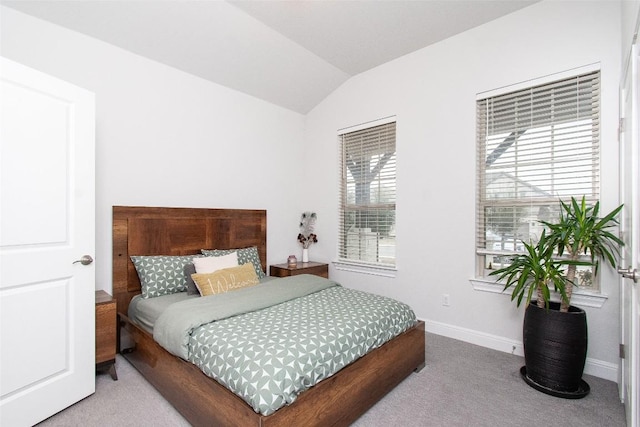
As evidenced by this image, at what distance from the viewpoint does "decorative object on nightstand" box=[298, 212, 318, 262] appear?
14.1 ft

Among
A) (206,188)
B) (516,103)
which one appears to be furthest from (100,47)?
(516,103)

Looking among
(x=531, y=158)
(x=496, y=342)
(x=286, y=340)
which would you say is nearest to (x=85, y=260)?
(x=286, y=340)

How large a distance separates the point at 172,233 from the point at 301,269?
150cm

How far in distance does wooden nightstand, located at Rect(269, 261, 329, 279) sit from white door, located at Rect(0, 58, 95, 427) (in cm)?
201

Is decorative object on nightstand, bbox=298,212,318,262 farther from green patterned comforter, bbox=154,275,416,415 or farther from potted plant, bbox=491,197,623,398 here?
potted plant, bbox=491,197,623,398

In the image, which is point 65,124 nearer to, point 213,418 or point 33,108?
point 33,108

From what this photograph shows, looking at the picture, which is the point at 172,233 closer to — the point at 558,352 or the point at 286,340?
the point at 286,340

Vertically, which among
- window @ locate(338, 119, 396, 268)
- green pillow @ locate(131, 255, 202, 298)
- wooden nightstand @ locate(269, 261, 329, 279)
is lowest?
wooden nightstand @ locate(269, 261, 329, 279)

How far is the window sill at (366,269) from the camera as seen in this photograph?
356cm

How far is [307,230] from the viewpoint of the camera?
4438 millimetres

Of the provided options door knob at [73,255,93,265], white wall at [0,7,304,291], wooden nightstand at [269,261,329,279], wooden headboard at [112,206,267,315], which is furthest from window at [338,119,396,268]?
door knob at [73,255,93,265]

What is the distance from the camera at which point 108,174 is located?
275cm

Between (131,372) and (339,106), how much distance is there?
3.55 meters

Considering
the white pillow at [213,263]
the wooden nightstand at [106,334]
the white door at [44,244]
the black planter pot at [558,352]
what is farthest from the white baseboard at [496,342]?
the white door at [44,244]
